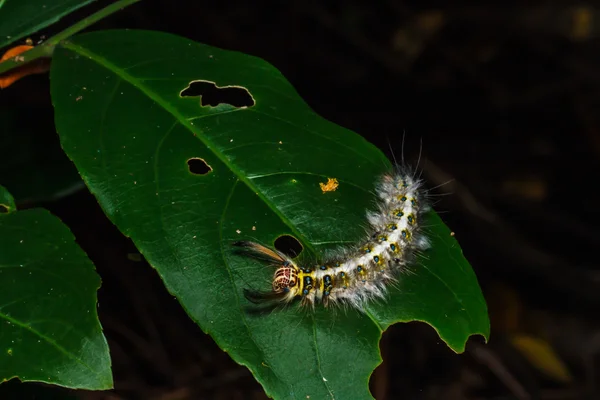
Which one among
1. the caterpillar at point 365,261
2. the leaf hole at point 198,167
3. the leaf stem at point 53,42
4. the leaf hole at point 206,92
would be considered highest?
the leaf stem at point 53,42

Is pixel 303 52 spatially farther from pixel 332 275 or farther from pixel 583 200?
pixel 332 275

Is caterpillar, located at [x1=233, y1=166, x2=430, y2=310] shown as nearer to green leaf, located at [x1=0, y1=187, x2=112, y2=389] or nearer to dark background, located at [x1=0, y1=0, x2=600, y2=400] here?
green leaf, located at [x1=0, y1=187, x2=112, y2=389]

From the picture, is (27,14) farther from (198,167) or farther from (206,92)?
(198,167)

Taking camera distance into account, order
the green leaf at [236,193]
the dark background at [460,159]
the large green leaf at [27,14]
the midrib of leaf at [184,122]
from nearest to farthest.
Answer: the green leaf at [236,193]
the midrib of leaf at [184,122]
the large green leaf at [27,14]
the dark background at [460,159]

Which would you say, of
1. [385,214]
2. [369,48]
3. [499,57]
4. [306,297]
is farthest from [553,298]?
[306,297]

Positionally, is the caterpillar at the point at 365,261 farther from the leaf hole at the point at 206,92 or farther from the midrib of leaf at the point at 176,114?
the leaf hole at the point at 206,92

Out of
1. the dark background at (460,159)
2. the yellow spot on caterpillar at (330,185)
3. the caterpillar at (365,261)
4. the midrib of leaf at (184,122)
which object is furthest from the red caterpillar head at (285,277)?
the dark background at (460,159)
